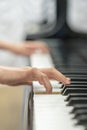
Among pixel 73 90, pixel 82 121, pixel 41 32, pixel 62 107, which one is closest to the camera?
pixel 82 121

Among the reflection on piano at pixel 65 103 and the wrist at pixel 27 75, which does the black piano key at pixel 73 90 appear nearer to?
the reflection on piano at pixel 65 103

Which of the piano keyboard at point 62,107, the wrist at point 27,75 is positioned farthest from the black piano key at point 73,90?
the wrist at point 27,75

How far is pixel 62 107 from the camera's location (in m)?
0.70

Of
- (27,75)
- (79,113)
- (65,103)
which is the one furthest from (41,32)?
(79,113)

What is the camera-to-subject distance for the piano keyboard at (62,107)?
591 millimetres

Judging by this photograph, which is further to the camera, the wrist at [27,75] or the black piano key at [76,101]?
the wrist at [27,75]

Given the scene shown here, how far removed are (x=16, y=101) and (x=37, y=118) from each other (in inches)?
41.7

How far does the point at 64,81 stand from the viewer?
856 millimetres

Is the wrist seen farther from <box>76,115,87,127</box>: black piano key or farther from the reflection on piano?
<box>76,115,87,127</box>: black piano key

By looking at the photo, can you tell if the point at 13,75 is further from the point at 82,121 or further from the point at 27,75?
the point at 82,121

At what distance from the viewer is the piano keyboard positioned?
1.94 ft

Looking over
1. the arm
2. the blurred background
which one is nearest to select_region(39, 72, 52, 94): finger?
the arm

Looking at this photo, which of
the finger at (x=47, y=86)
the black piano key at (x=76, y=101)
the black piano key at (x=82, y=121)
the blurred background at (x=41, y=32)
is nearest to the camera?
the black piano key at (x=82, y=121)

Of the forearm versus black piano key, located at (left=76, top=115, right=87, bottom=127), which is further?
the forearm
